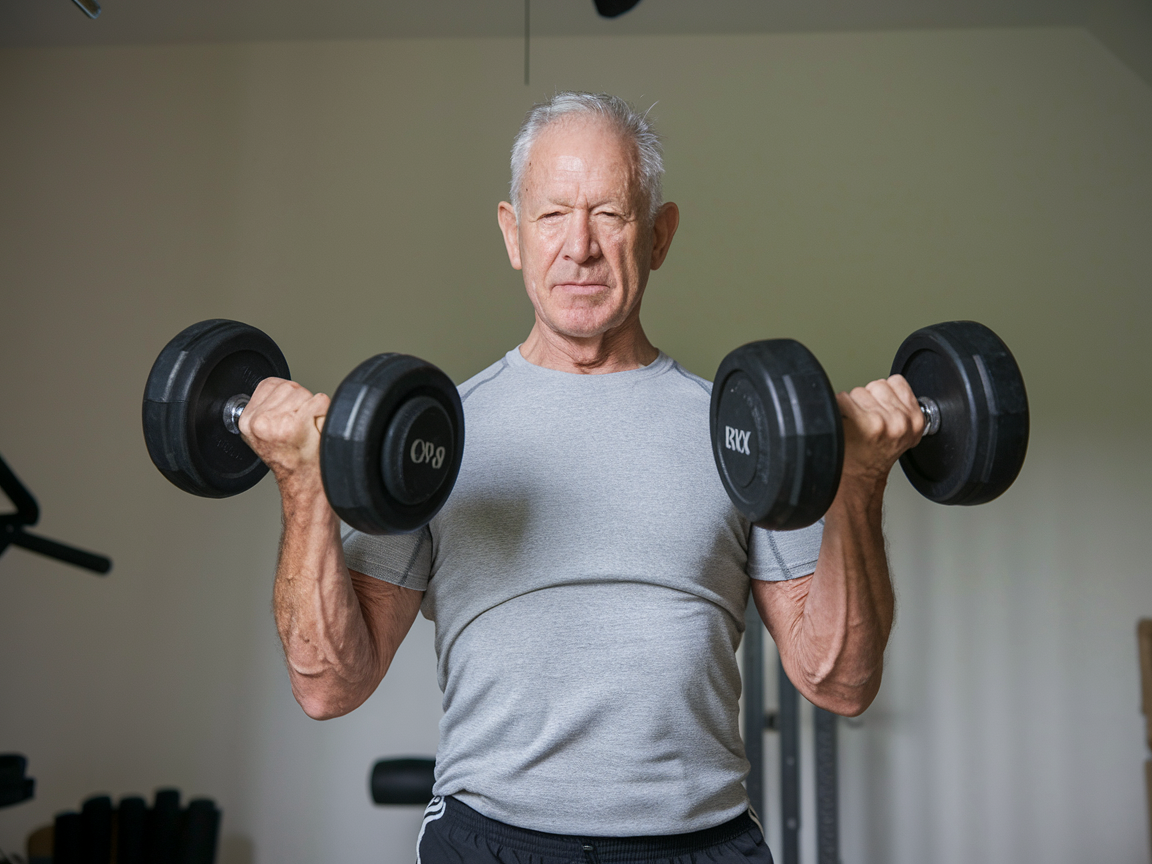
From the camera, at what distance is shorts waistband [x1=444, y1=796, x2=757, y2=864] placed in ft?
3.14

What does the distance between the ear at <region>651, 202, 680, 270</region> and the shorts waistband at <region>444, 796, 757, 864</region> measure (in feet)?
2.42

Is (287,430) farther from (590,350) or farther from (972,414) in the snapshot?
(972,414)

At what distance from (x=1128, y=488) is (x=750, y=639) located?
1.41m

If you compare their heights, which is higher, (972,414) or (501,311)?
(501,311)

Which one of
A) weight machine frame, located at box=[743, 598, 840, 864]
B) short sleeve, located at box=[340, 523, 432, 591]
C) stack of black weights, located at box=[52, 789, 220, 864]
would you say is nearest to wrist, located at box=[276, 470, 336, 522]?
short sleeve, located at box=[340, 523, 432, 591]

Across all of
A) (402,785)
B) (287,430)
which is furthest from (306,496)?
(402,785)

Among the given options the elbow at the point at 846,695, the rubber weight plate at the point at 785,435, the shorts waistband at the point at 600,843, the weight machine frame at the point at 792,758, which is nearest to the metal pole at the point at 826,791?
the weight machine frame at the point at 792,758

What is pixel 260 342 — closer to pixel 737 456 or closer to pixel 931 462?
pixel 737 456

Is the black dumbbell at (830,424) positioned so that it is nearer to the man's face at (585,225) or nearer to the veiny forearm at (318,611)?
the man's face at (585,225)

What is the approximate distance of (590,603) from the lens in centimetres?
102

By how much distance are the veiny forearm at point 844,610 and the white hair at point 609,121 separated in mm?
494

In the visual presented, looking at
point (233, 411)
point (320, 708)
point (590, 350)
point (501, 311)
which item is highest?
point (501, 311)

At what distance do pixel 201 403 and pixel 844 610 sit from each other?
2.58ft

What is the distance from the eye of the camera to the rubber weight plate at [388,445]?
2.78 feet
